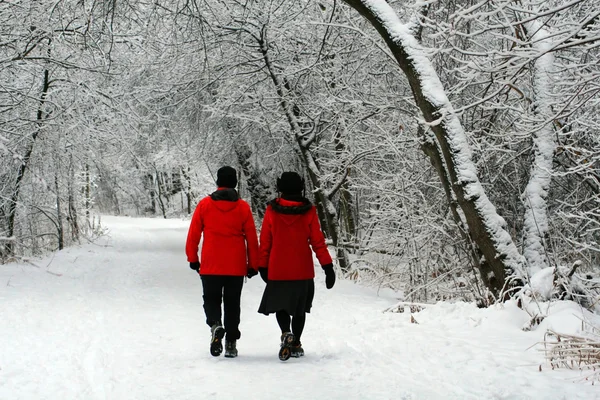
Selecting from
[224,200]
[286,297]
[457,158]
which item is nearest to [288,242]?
[286,297]

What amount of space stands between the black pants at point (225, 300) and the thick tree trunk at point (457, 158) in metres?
2.63

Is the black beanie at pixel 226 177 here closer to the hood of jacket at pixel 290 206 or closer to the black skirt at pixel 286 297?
the hood of jacket at pixel 290 206

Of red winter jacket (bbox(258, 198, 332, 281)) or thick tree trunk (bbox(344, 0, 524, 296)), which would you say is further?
thick tree trunk (bbox(344, 0, 524, 296))

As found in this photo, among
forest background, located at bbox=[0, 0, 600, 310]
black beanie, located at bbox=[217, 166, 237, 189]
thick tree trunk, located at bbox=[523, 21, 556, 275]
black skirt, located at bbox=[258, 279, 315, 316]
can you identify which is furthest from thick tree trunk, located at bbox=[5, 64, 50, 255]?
thick tree trunk, located at bbox=[523, 21, 556, 275]

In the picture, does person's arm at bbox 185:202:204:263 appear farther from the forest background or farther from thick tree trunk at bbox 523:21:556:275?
thick tree trunk at bbox 523:21:556:275

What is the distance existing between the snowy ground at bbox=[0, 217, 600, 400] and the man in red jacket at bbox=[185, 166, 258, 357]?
0.34 m

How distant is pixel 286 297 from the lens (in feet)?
17.1

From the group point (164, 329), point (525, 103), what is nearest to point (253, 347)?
point (164, 329)

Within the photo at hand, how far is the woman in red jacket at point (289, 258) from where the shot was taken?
5.23 metres

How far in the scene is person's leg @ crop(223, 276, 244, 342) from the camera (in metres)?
5.39

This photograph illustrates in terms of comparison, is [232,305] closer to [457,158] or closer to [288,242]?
[288,242]

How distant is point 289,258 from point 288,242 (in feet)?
0.49

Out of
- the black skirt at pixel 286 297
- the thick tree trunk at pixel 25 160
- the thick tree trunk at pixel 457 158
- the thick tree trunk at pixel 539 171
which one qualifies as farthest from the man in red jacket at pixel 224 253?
the thick tree trunk at pixel 25 160

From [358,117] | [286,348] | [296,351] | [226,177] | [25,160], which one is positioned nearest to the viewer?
[286,348]
